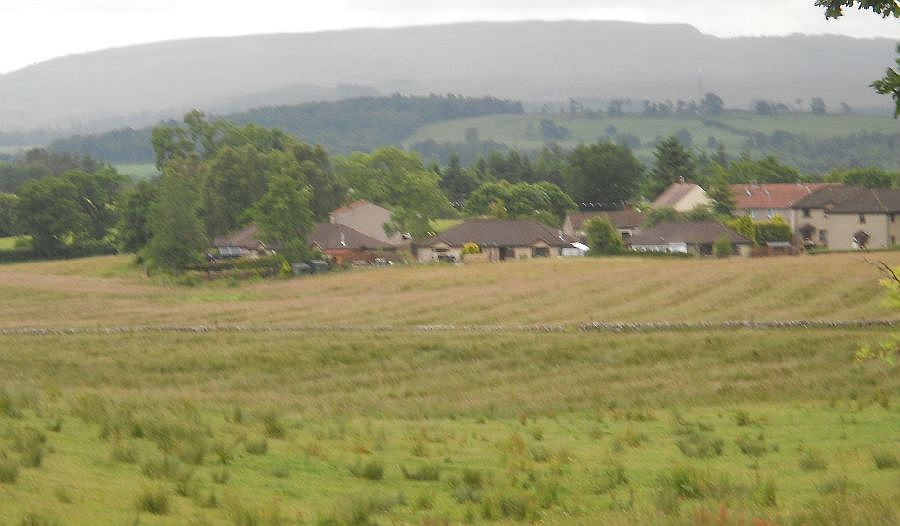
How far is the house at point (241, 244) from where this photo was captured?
11862 centimetres

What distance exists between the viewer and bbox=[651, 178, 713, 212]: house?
14388cm

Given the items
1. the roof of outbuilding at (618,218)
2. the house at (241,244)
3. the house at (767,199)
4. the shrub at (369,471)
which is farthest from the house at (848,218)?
the shrub at (369,471)

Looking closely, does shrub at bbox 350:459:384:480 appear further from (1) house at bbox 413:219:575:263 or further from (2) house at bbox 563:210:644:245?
(2) house at bbox 563:210:644:245

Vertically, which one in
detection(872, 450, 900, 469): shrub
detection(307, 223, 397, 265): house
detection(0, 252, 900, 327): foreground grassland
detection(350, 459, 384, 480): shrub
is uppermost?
detection(350, 459, 384, 480): shrub

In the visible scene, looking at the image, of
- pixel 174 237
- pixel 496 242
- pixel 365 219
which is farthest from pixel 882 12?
pixel 365 219

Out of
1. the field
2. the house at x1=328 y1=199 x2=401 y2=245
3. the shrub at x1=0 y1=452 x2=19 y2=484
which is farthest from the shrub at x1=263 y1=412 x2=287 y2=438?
the house at x1=328 y1=199 x2=401 y2=245

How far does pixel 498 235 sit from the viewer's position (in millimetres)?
117188

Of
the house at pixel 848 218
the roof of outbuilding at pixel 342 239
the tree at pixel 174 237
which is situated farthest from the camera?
the roof of outbuilding at pixel 342 239

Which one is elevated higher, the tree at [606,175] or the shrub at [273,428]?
the shrub at [273,428]

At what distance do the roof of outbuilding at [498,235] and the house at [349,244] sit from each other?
3886mm

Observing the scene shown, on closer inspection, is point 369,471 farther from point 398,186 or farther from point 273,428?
point 398,186

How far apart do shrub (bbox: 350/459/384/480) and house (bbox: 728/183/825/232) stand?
388 ft

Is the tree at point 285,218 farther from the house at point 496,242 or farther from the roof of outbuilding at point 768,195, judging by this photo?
the roof of outbuilding at point 768,195

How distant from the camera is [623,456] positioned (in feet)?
71.5
